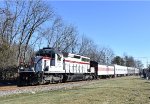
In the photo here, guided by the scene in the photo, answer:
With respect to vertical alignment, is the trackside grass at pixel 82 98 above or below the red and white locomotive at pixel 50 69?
below

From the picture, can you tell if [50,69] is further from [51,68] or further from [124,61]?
[124,61]

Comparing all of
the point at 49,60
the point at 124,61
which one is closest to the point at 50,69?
the point at 49,60

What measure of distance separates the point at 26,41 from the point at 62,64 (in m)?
26.4

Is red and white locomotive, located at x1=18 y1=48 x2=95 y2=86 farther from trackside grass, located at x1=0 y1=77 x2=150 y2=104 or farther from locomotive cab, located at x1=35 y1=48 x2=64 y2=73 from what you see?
trackside grass, located at x1=0 y1=77 x2=150 y2=104

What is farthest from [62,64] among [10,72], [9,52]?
[9,52]

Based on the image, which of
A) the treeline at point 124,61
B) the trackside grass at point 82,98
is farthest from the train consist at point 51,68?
the treeline at point 124,61

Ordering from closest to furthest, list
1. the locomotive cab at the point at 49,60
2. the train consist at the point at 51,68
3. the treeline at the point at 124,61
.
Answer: the train consist at the point at 51,68
the locomotive cab at the point at 49,60
the treeline at the point at 124,61

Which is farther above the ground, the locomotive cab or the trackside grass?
the locomotive cab

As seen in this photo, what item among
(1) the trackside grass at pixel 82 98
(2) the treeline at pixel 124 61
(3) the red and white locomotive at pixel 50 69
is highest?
(2) the treeline at pixel 124 61

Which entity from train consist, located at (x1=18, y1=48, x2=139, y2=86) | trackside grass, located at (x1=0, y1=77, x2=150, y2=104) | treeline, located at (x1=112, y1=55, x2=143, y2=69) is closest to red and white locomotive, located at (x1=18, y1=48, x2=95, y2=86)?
train consist, located at (x1=18, y1=48, x2=139, y2=86)

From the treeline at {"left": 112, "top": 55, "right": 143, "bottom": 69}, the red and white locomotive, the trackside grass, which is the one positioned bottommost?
the trackside grass

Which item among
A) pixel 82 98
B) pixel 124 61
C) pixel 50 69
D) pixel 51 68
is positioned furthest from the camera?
pixel 124 61

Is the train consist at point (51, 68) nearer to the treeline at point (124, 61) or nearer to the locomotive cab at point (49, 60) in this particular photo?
the locomotive cab at point (49, 60)

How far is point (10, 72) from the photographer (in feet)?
136
